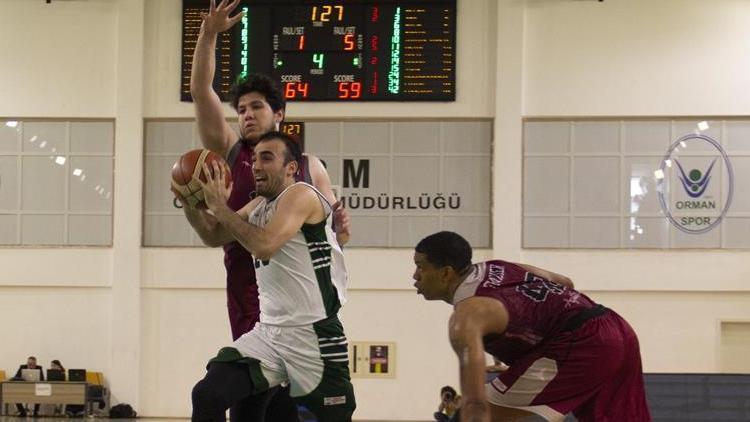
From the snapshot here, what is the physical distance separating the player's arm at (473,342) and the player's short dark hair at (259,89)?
1627 millimetres

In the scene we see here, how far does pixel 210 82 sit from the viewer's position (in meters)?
5.47

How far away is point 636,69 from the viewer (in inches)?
540

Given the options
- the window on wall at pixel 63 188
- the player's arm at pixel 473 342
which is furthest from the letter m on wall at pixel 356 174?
the player's arm at pixel 473 342

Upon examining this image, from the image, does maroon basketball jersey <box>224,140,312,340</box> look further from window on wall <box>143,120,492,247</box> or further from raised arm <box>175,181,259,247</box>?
window on wall <box>143,120,492,247</box>

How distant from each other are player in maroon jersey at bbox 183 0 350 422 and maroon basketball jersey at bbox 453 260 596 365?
110cm

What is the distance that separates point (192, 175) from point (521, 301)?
1.65 m

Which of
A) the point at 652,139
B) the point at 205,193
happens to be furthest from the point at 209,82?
the point at 652,139

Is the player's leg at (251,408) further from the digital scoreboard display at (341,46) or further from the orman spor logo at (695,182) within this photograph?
the orman spor logo at (695,182)

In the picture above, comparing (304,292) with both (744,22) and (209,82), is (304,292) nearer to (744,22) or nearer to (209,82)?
(209,82)

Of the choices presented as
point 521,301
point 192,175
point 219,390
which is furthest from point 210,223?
point 521,301

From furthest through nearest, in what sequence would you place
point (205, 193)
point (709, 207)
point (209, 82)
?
point (709, 207) < point (209, 82) < point (205, 193)

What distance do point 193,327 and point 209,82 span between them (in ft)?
29.5

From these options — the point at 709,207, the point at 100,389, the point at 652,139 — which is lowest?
the point at 100,389

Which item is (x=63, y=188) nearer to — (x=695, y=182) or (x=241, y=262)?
(x=695, y=182)
